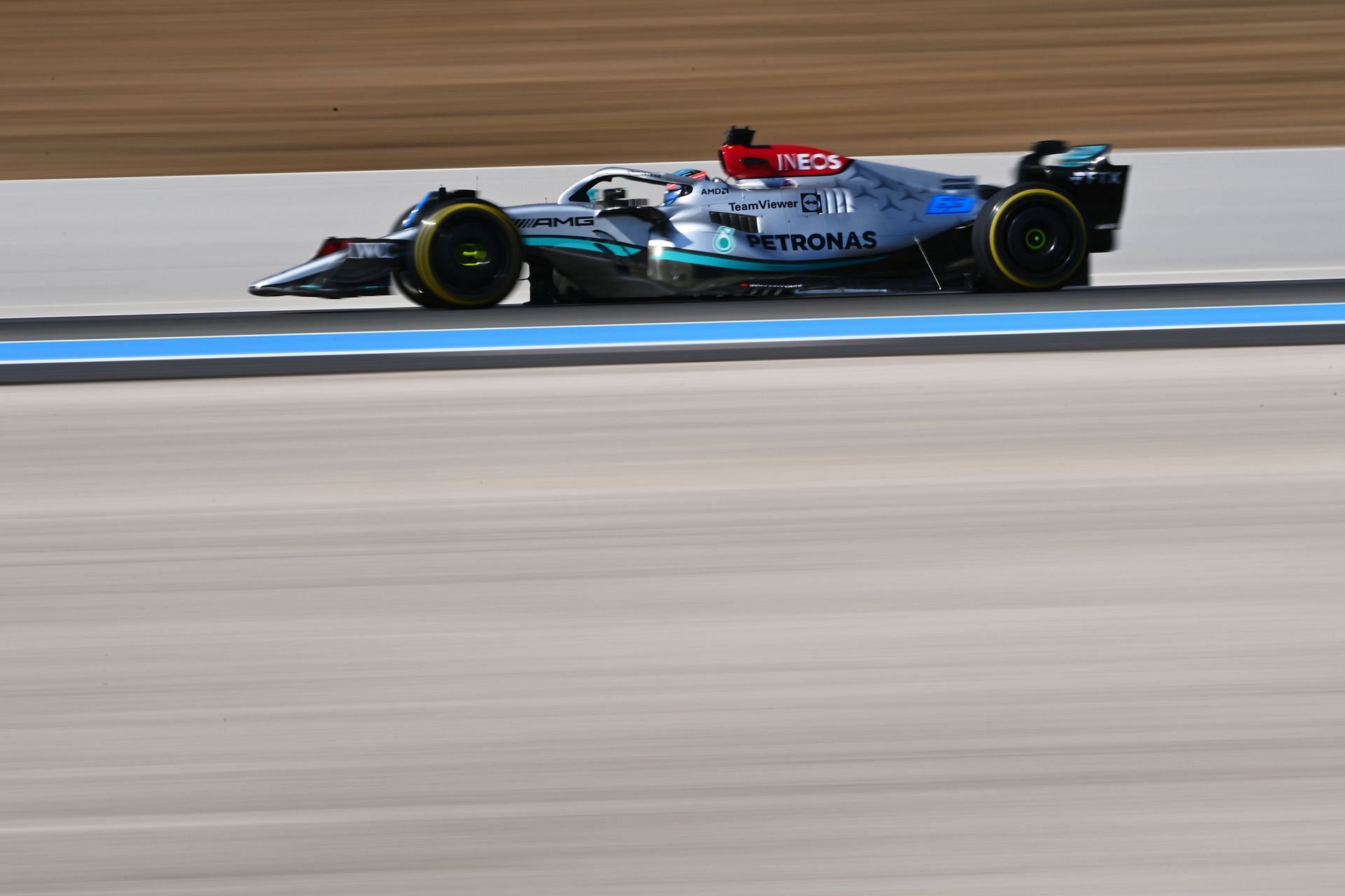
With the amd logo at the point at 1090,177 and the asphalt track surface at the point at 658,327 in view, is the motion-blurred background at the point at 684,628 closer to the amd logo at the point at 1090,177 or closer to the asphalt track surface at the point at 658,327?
the asphalt track surface at the point at 658,327

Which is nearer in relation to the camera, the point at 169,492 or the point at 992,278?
the point at 169,492

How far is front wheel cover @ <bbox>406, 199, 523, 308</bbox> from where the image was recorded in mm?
6762

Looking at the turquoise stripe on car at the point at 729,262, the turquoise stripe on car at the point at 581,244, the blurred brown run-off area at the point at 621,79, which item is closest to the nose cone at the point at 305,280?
the turquoise stripe on car at the point at 581,244

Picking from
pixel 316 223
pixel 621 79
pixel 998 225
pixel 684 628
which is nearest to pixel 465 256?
pixel 316 223

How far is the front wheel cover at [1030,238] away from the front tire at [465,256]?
2.30m

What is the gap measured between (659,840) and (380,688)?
2.60 ft

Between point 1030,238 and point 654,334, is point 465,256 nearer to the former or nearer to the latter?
point 654,334

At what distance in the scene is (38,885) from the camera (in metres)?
2.22

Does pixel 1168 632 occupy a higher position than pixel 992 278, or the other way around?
pixel 992 278

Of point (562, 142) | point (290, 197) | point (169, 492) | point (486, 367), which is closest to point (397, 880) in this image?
point (169, 492)

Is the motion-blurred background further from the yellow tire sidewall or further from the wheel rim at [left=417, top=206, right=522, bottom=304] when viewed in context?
the yellow tire sidewall

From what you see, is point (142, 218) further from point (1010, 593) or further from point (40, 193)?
point (1010, 593)

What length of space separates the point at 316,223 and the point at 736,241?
2.83m

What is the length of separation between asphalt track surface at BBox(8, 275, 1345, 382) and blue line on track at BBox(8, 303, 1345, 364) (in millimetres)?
26
